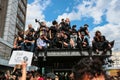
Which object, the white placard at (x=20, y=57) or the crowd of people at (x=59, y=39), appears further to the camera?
the crowd of people at (x=59, y=39)

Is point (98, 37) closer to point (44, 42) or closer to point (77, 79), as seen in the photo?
point (44, 42)

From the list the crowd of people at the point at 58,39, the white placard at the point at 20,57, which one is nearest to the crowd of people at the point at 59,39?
the crowd of people at the point at 58,39

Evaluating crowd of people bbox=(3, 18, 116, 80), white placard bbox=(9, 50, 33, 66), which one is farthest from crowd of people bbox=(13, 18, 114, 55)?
white placard bbox=(9, 50, 33, 66)

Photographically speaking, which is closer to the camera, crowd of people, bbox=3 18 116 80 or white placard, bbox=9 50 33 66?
white placard, bbox=9 50 33 66

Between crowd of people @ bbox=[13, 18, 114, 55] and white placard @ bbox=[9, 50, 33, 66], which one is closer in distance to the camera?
white placard @ bbox=[9, 50, 33, 66]

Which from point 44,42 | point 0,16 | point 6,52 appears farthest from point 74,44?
point 0,16

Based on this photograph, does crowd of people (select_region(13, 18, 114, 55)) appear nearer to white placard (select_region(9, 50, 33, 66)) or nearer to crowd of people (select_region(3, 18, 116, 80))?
crowd of people (select_region(3, 18, 116, 80))

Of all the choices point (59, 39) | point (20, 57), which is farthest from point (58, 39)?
point (20, 57)

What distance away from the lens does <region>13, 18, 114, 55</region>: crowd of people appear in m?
10.8

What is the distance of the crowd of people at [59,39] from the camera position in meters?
10.8

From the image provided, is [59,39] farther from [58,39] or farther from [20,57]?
[20,57]

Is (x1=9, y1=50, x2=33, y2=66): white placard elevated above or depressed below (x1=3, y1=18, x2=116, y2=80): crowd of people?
below

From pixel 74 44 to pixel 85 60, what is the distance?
902 cm

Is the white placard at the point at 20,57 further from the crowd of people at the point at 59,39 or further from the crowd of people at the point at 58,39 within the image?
the crowd of people at the point at 59,39
